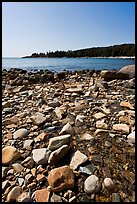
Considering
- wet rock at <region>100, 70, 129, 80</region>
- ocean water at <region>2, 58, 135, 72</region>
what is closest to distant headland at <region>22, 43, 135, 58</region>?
ocean water at <region>2, 58, 135, 72</region>

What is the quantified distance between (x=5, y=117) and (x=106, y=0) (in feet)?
8.67

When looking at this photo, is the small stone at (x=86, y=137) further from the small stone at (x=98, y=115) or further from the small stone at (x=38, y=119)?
the small stone at (x=38, y=119)

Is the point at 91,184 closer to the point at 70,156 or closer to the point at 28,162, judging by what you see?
the point at 70,156

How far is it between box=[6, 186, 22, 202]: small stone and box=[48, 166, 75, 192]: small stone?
0.27 meters

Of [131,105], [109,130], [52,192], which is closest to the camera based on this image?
[52,192]

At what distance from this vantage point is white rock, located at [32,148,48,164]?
2019 millimetres

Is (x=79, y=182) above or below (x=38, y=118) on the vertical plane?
below

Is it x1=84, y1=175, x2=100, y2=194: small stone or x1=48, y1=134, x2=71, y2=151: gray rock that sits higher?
x1=48, y1=134, x2=71, y2=151: gray rock

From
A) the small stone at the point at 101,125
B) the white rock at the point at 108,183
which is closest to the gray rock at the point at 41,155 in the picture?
the white rock at the point at 108,183

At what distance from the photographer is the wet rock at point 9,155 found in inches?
80.8

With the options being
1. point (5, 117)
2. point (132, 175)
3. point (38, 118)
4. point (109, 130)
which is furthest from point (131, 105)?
point (5, 117)

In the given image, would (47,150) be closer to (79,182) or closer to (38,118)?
(79,182)

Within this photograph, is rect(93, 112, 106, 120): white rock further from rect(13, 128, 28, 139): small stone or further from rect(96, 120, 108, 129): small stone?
rect(13, 128, 28, 139): small stone

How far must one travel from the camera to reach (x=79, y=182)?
1703 mm
